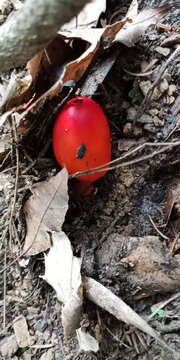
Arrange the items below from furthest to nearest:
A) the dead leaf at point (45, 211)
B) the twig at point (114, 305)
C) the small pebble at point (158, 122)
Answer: the small pebble at point (158, 122)
the dead leaf at point (45, 211)
the twig at point (114, 305)

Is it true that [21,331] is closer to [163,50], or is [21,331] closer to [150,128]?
[150,128]

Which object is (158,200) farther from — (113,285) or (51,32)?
(51,32)

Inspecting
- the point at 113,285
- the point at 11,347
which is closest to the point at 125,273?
the point at 113,285

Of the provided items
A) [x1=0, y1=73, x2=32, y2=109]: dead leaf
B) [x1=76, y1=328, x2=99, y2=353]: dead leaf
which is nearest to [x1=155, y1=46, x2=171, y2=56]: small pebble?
[x1=0, y1=73, x2=32, y2=109]: dead leaf

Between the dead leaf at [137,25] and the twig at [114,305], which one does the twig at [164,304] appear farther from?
the dead leaf at [137,25]

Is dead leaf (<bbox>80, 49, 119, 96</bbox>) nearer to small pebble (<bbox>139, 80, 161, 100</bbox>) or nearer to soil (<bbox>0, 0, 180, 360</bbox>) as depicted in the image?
soil (<bbox>0, 0, 180, 360</bbox>)

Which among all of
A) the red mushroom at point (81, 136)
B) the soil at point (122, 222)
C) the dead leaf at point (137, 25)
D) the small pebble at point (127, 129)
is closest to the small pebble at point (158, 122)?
the soil at point (122, 222)
